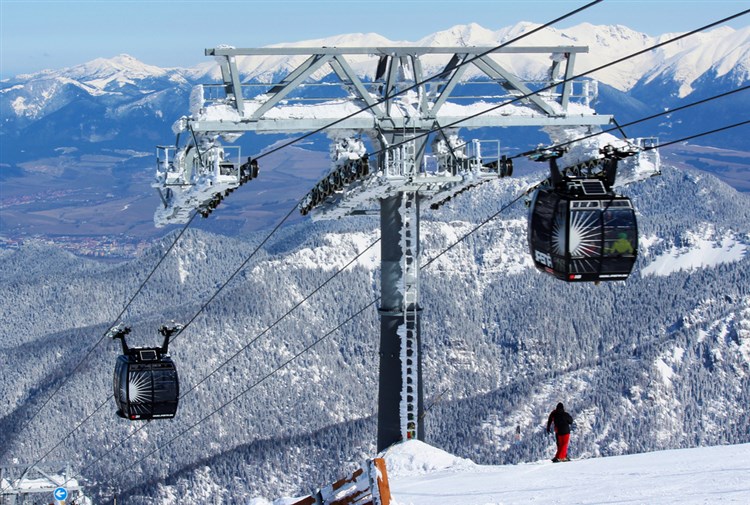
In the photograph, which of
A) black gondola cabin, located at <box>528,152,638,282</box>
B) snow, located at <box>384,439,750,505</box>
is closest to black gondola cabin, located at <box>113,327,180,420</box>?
snow, located at <box>384,439,750,505</box>

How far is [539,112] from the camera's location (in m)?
37.6

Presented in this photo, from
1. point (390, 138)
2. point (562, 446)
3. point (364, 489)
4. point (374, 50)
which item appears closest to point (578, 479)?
point (562, 446)

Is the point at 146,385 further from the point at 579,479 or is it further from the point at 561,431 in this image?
the point at 579,479

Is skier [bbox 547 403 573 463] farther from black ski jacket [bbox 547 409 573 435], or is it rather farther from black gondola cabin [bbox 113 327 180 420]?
→ black gondola cabin [bbox 113 327 180 420]

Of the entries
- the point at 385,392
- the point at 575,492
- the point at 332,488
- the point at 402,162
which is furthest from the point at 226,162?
the point at 575,492

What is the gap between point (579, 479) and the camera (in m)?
29.5

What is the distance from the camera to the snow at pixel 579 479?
26297 millimetres

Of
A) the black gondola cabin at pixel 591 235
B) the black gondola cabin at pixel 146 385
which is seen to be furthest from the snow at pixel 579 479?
the black gondola cabin at pixel 146 385

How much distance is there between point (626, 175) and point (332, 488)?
1391 cm

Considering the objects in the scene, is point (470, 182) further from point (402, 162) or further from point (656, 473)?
point (656, 473)

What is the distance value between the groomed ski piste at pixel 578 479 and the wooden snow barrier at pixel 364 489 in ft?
2.21

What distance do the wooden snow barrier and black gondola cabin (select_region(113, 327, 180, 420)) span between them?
17087mm

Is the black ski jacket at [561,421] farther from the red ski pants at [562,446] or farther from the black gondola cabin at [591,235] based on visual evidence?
the black gondola cabin at [591,235]

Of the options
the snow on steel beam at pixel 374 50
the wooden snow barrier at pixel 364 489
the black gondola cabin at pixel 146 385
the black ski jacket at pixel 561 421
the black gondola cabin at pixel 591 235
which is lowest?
the black gondola cabin at pixel 146 385
